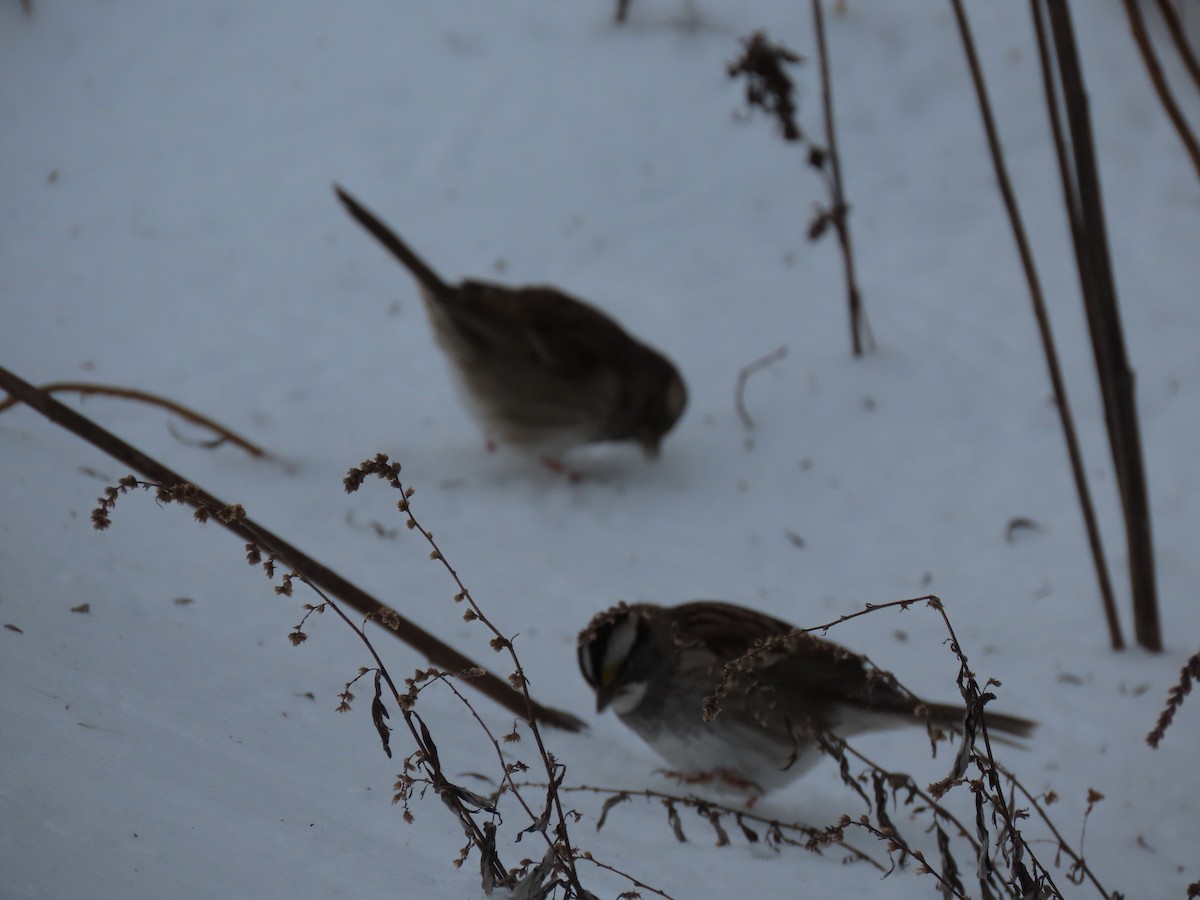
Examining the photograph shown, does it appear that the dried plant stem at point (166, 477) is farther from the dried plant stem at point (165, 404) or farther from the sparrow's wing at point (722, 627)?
the dried plant stem at point (165, 404)

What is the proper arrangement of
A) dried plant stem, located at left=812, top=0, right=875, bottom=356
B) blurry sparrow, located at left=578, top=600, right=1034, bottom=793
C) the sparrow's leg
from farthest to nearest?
the sparrow's leg
dried plant stem, located at left=812, top=0, right=875, bottom=356
blurry sparrow, located at left=578, top=600, right=1034, bottom=793

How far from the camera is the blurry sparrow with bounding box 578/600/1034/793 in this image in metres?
2.91

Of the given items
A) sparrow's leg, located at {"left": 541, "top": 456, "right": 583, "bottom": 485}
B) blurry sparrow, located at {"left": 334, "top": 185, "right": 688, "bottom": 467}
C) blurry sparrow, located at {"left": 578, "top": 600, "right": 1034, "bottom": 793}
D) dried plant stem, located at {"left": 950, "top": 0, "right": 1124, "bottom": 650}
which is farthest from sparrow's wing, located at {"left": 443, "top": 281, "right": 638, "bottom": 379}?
blurry sparrow, located at {"left": 578, "top": 600, "right": 1034, "bottom": 793}

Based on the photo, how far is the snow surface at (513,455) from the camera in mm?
2209

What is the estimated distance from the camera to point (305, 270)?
18.2ft

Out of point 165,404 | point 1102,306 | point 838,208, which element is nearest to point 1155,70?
point 1102,306

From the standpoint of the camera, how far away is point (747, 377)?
512cm

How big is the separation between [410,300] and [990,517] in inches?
108

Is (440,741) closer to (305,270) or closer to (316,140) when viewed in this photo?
(305,270)

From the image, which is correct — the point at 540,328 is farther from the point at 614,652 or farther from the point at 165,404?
the point at 614,652

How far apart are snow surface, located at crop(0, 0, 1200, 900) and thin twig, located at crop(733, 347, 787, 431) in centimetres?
4

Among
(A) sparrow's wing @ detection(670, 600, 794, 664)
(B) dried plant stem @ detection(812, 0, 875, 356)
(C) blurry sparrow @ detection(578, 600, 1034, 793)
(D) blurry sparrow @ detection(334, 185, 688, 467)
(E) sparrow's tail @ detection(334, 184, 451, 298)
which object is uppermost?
(B) dried plant stem @ detection(812, 0, 875, 356)

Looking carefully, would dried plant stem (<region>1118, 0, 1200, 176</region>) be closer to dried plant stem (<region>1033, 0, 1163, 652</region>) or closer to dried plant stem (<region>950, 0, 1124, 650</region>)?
dried plant stem (<region>1033, 0, 1163, 652</region>)

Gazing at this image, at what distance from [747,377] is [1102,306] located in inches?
77.3
